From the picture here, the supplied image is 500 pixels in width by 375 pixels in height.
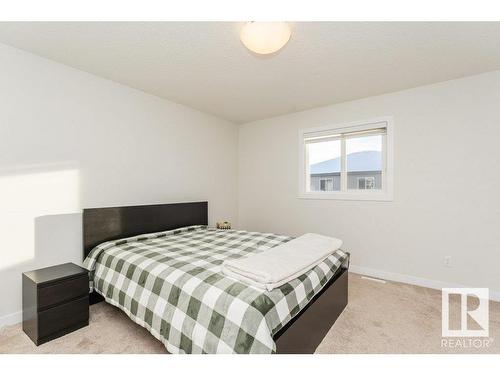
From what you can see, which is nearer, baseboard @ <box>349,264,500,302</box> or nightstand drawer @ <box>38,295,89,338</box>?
nightstand drawer @ <box>38,295,89,338</box>

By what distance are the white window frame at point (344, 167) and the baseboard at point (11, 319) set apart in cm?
342

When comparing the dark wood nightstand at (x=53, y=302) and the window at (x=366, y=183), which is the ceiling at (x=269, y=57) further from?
the dark wood nightstand at (x=53, y=302)

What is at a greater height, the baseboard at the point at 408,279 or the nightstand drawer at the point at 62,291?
the nightstand drawer at the point at 62,291

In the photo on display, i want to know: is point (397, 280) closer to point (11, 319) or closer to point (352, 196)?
point (352, 196)

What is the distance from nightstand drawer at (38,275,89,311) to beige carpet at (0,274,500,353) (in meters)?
0.29

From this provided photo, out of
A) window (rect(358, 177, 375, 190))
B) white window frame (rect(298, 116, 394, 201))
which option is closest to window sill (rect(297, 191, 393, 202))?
white window frame (rect(298, 116, 394, 201))

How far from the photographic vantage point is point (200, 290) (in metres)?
1.51

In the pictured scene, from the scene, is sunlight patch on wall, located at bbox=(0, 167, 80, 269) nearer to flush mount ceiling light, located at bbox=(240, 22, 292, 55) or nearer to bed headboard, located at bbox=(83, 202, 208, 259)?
bed headboard, located at bbox=(83, 202, 208, 259)

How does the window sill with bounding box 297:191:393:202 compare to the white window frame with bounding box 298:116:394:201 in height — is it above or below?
below

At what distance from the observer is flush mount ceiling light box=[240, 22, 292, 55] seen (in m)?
1.66

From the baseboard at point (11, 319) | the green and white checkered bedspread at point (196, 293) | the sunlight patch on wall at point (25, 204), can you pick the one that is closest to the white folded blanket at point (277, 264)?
the green and white checkered bedspread at point (196, 293)

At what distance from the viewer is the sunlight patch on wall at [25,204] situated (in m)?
2.13

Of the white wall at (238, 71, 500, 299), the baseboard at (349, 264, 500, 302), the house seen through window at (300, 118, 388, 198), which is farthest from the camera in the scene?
the house seen through window at (300, 118, 388, 198)
